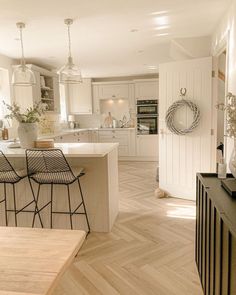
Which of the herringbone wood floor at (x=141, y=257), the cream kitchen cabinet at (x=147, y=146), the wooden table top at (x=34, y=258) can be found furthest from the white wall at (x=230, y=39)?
the cream kitchen cabinet at (x=147, y=146)

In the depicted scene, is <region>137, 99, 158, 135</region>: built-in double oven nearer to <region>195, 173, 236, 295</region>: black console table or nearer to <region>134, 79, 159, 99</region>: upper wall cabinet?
<region>134, 79, 159, 99</region>: upper wall cabinet

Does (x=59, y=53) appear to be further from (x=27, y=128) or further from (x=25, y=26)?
(x=27, y=128)

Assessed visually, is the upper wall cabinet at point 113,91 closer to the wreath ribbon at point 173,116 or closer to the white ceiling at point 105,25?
the white ceiling at point 105,25

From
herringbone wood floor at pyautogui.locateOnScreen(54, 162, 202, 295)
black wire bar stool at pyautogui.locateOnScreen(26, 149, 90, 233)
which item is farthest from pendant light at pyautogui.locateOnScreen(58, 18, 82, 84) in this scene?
herringbone wood floor at pyautogui.locateOnScreen(54, 162, 202, 295)

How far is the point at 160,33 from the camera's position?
371 centimetres

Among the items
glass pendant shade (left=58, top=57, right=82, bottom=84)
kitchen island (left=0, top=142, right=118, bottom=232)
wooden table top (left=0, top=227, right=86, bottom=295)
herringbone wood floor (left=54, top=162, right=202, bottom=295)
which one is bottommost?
herringbone wood floor (left=54, top=162, right=202, bottom=295)

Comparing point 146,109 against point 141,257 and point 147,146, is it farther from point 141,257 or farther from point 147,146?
point 141,257

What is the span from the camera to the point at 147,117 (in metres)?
7.10

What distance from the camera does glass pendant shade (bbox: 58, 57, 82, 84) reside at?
10.0 ft

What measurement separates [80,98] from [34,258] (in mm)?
7009

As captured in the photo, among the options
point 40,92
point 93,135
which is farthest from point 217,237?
point 93,135

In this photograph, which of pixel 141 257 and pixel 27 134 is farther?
pixel 27 134

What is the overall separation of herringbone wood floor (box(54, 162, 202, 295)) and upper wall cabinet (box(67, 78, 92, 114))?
14.7 feet

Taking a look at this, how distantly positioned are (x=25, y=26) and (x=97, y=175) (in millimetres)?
2101
